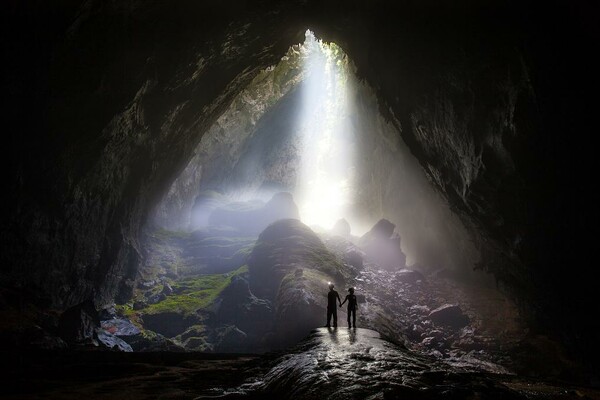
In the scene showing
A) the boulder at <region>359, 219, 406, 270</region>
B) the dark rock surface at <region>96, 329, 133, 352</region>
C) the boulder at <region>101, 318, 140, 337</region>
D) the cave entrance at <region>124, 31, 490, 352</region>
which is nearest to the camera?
the dark rock surface at <region>96, 329, 133, 352</region>

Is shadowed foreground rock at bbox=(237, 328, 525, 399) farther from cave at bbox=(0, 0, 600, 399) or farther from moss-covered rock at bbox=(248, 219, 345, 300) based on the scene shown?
moss-covered rock at bbox=(248, 219, 345, 300)

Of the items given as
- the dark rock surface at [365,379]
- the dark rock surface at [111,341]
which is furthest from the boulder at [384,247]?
the dark rock surface at [365,379]

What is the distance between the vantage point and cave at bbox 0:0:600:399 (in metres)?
8.65

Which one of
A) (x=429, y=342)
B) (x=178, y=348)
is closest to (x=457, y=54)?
(x=429, y=342)

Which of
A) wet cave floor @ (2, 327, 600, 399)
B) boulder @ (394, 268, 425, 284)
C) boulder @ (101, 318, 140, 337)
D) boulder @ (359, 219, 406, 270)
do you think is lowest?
wet cave floor @ (2, 327, 600, 399)

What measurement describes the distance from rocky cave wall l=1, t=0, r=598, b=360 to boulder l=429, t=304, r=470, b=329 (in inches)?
98.0

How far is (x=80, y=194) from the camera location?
14.6 meters

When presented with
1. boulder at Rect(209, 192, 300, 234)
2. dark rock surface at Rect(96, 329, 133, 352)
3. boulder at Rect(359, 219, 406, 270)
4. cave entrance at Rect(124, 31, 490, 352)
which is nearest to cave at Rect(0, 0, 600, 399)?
dark rock surface at Rect(96, 329, 133, 352)

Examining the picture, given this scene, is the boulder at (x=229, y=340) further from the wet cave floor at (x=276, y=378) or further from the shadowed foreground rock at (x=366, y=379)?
the shadowed foreground rock at (x=366, y=379)

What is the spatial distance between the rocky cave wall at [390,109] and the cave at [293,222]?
68 millimetres

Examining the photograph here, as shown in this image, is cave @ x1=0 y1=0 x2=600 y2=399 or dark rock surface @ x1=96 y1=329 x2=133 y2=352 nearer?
cave @ x1=0 y1=0 x2=600 y2=399

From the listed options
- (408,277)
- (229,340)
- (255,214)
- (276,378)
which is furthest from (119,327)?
(255,214)

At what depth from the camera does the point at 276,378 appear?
23.1ft

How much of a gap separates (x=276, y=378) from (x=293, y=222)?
69.2 ft
